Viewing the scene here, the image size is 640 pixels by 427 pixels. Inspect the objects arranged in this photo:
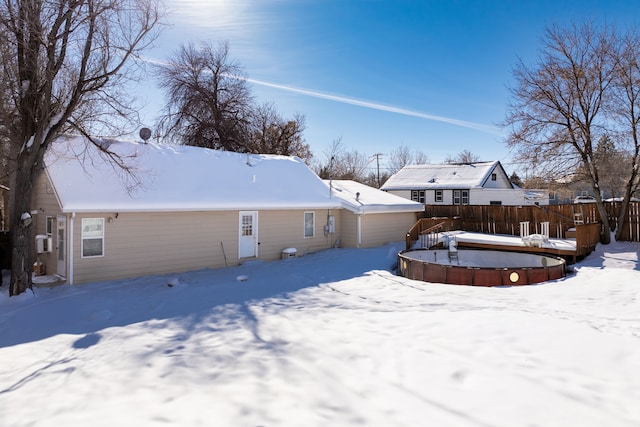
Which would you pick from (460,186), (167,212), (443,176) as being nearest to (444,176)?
(443,176)

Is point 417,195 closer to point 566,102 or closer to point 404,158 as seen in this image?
point 566,102

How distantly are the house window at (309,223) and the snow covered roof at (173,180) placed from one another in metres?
0.62

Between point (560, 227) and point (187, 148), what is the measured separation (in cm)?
1679

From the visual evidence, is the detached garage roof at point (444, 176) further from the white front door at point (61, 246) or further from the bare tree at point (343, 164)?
the white front door at point (61, 246)

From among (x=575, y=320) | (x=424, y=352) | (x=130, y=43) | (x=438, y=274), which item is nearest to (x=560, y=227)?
(x=438, y=274)

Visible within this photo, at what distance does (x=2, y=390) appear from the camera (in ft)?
13.9

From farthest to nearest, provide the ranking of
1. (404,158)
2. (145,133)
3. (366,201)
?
1. (404,158)
2. (366,201)
3. (145,133)

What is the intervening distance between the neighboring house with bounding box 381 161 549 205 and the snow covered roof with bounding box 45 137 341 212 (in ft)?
61.6

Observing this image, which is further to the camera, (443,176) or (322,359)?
(443,176)

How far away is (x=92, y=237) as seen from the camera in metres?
10.5

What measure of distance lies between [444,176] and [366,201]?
1905cm

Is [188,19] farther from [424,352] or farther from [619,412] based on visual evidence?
[619,412]

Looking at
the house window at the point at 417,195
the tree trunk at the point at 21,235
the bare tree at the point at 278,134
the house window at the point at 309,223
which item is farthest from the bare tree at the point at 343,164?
the tree trunk at the point at 21,235

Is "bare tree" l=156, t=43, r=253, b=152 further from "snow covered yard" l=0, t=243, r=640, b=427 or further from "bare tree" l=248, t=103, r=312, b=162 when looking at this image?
"snow covered yard" l=0, t=243, r=640, b=427
